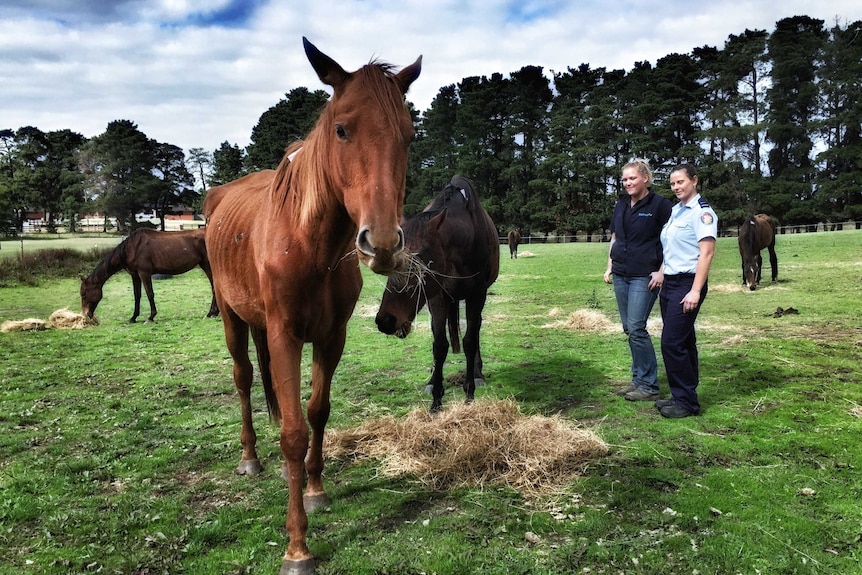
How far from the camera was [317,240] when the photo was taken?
112 inches

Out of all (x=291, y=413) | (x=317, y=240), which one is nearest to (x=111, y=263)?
(x=291, y=413)

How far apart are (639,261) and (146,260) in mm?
12626

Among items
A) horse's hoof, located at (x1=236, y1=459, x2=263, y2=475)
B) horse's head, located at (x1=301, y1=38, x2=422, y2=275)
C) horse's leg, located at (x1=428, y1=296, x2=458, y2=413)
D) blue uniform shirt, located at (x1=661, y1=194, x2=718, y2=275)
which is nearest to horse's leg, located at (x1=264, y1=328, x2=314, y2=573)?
horse's head, located at (x1=301, y1=38, x2=422, y2=275)

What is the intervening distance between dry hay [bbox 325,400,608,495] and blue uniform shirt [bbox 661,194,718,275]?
1.92 metres

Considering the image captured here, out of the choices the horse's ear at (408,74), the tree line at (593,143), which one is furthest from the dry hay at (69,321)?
the tree line at (593,143)

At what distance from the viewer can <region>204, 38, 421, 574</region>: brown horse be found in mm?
2303

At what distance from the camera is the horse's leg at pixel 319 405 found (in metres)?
3.32

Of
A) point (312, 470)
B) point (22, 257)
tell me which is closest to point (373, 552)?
point (312, 470)

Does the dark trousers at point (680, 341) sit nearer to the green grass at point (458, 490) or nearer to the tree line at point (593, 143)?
the green grass at point (458, 490)

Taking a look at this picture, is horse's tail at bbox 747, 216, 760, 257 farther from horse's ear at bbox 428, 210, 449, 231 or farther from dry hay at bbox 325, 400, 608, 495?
dry hay at bbox 325, 400, 608, 495

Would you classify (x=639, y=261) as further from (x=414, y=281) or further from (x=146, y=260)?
(x=146, y=260)

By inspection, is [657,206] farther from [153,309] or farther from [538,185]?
[538,185]

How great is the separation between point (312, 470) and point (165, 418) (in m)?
2.95

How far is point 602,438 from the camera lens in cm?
447
